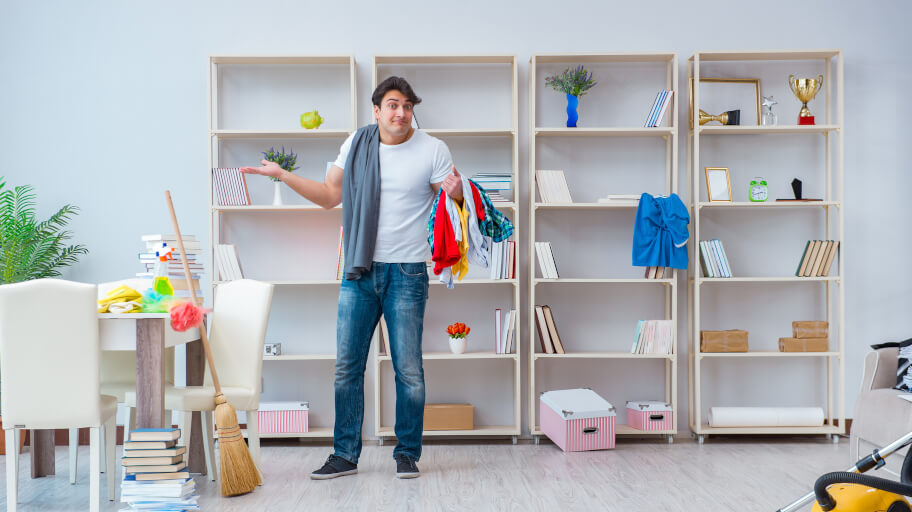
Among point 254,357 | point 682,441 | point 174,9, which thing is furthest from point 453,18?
point 682,441

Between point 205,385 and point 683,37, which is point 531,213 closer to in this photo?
point 683,37

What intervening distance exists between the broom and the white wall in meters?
1.27

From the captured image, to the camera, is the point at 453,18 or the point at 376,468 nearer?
the point at 376,468

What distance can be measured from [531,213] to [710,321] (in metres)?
1.21

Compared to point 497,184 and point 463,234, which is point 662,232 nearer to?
point 497,184

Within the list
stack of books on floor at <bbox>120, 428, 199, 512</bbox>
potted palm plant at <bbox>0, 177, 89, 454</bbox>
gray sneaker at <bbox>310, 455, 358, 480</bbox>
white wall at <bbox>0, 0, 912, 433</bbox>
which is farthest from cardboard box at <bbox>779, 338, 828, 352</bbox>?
potted palm plant at <bbox>0, 177, 89, 454</bbox>

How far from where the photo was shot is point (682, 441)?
3891 mm

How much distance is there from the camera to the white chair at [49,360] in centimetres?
244

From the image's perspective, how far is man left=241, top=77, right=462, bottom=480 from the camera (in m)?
3.04

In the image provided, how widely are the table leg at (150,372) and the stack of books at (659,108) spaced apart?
2614 mm

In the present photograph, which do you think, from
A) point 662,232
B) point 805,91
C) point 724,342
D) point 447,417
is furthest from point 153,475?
point 805,91

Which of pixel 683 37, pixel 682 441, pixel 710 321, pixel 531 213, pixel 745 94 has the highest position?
pixel 683 37

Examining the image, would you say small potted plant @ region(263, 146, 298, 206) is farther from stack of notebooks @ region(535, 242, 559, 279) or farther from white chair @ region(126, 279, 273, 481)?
→ stack of notebooks @ region(535, 242, 559, 279)

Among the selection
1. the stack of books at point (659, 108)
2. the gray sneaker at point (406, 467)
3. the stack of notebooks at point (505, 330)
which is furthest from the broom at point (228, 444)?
the stack of books at point (659, 108)
